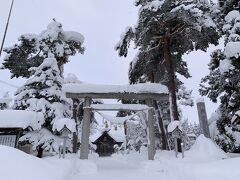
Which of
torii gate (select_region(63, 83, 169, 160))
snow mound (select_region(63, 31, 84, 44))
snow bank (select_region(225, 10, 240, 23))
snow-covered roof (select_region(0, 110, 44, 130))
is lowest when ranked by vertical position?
snow-covered roof (select_region(0, 110, 44, 130))

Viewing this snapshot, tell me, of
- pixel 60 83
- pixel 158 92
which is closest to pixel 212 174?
pixel 158 92

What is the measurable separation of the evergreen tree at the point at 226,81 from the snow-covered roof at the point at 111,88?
10.5ft

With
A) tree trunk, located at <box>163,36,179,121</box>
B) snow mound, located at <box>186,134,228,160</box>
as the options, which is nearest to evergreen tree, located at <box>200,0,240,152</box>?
tree trunk, located at <box>163,36,179,121</box>

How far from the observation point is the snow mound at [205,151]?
8.65m

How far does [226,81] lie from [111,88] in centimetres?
640

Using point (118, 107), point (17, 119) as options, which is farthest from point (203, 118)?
point (17, 119)

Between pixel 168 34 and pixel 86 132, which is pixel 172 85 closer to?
pixel 168 34

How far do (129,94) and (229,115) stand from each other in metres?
6.15

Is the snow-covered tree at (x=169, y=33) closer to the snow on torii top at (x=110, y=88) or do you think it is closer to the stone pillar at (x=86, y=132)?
the snow on torii top at (x=110, y=88)

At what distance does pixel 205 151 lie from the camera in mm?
9031

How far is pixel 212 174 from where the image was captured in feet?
17.6

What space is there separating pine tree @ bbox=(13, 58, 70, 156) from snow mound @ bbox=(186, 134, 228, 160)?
292 inches

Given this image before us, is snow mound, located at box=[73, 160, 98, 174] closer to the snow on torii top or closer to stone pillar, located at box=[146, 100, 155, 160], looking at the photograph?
stone pillar, located at box=[146, 100, 155, 160]

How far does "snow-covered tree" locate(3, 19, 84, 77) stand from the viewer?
1529cm
